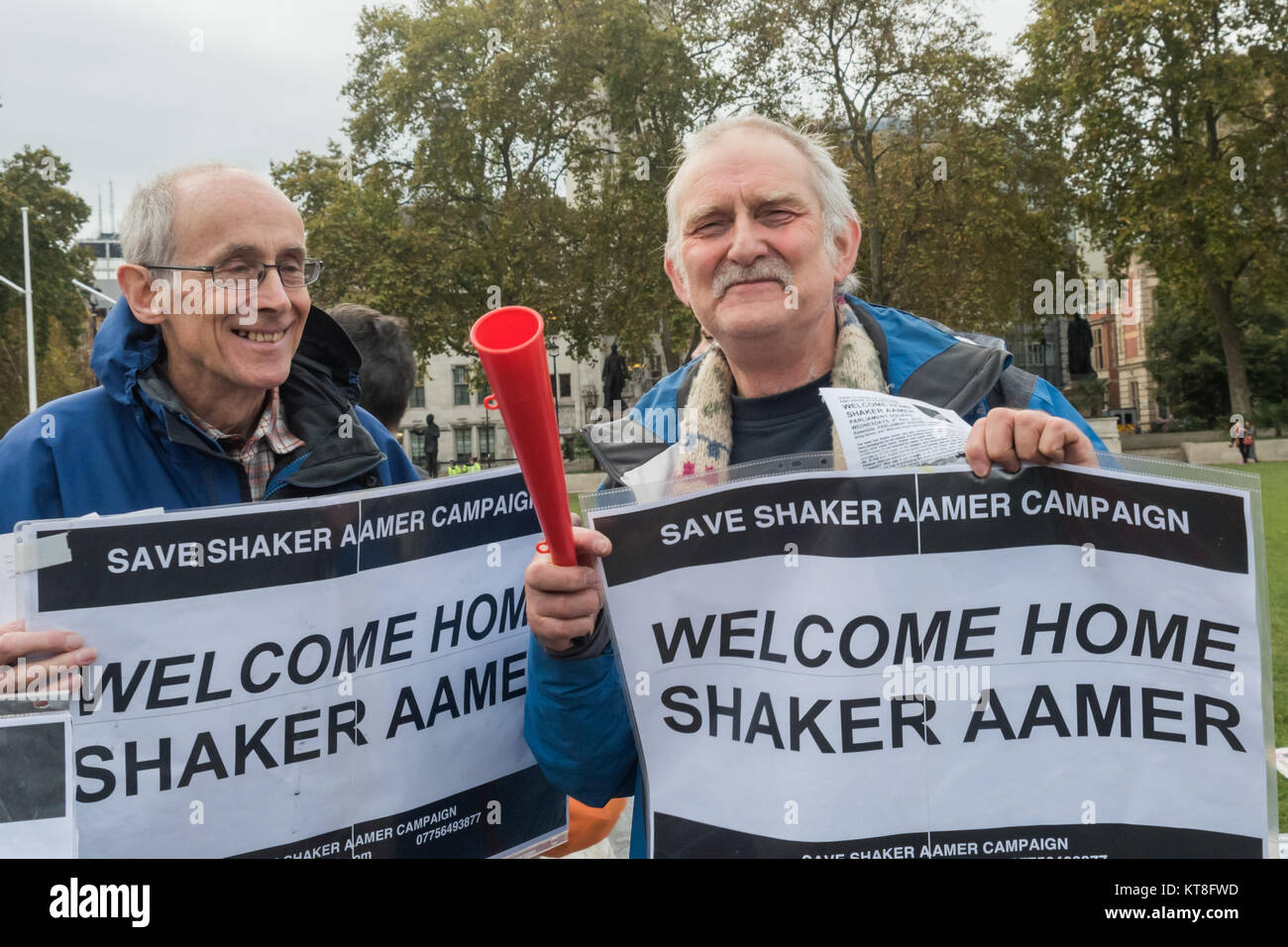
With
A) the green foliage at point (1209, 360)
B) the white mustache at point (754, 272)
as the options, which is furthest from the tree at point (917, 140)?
the white mustache at point (754, 272)

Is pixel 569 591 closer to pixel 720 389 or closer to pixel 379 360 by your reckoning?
pixel 720 389

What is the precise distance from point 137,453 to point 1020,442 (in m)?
1.67

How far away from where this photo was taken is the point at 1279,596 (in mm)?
10500

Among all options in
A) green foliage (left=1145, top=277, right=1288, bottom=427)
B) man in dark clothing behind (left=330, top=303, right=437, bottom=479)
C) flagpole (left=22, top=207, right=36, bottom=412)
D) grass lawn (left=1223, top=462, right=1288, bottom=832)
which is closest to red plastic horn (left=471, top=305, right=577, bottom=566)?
man in dark clothing behind (left=330, top=303, right=437, bottom=479)

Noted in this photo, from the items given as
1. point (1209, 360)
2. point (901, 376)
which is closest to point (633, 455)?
point (901, 376)

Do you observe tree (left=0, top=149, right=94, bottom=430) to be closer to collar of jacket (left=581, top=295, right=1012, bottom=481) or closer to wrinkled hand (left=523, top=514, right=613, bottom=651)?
collar of jacket (left=581, top=295, right=1012, bottom=481)

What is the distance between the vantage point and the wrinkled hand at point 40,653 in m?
1.76

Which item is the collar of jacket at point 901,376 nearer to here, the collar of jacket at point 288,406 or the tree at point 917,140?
the collar of jacket at point 288,406

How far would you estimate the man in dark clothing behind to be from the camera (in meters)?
4.20

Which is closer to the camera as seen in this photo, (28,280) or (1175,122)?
(1175,122)
